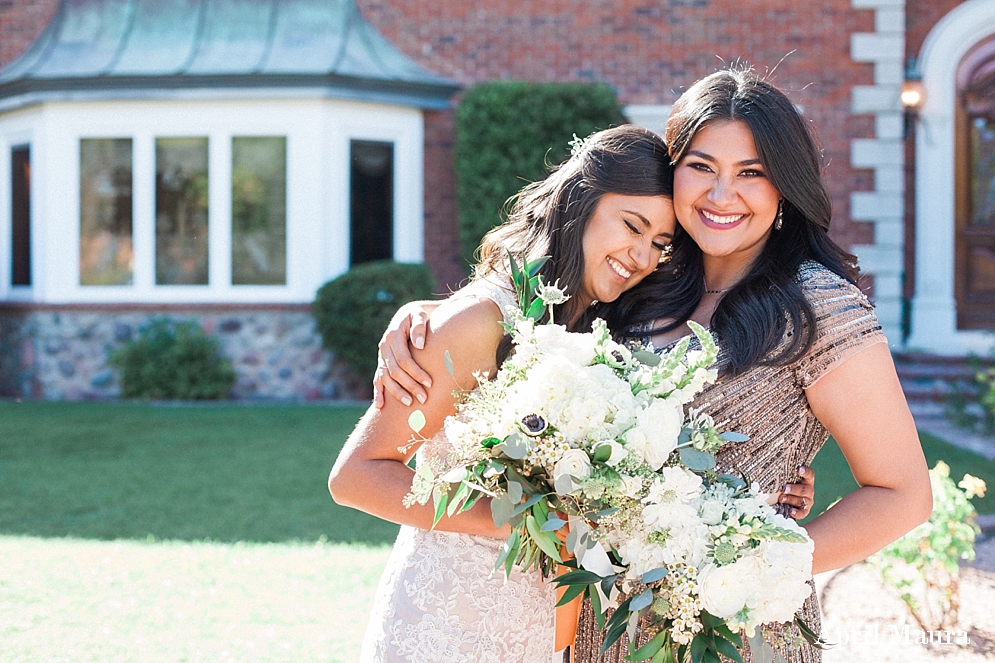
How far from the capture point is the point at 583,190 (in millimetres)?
2439

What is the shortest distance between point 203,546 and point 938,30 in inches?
421

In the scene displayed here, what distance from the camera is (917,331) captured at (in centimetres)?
1173

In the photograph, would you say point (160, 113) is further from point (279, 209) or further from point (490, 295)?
point (490, 295)

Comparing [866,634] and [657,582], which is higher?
[657,582]

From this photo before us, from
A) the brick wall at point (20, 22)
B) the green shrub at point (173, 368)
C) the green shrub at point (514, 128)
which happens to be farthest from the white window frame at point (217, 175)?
the brick wall at point (20, 22)

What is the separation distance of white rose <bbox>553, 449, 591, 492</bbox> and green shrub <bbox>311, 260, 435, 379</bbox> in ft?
29.0

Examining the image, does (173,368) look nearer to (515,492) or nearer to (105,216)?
(105,216)

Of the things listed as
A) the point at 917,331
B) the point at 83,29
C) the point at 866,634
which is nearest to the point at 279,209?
the point at 83,29

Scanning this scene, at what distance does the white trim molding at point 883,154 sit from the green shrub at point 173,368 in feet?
25.5

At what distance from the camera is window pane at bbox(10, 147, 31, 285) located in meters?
12.1

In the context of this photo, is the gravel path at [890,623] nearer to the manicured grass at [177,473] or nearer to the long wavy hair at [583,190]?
the long wavy hair at [583,190]

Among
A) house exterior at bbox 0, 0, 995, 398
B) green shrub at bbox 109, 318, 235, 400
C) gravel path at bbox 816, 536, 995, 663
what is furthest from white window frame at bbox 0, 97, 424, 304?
gravel path at bbox 816, 536, 995, 663

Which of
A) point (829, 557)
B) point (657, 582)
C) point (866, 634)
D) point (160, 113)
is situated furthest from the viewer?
point (160, 113)

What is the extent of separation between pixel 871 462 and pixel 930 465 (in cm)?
592
